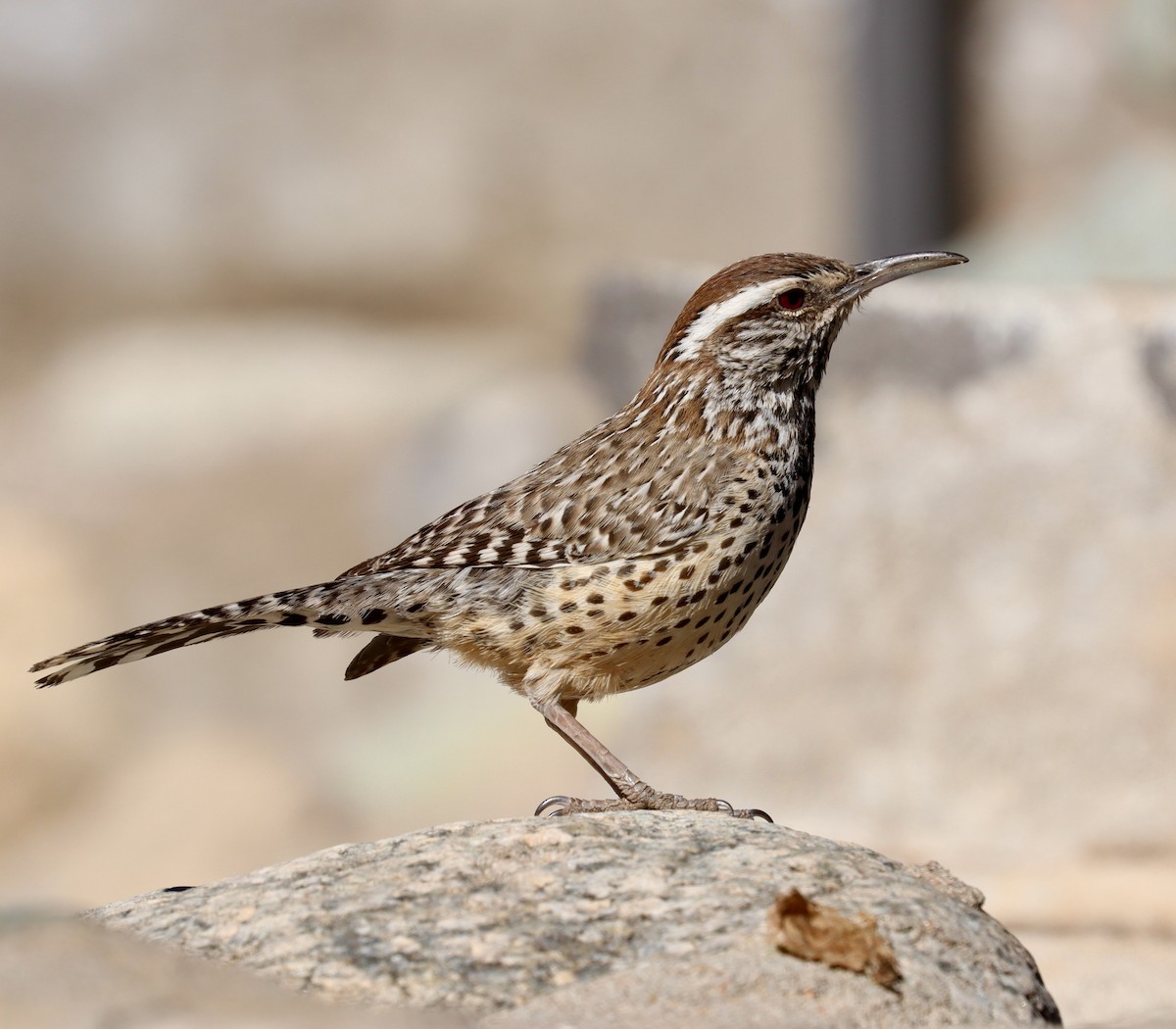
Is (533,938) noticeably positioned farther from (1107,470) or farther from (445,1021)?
(1107,470)

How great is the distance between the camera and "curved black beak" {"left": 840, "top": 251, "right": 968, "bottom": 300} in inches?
181

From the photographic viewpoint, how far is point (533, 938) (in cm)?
332

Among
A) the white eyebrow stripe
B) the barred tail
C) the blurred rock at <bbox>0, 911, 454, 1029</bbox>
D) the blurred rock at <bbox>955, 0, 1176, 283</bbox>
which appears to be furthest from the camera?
the blurred rock at <bbox>955, 0, 1176, 283</bbox>

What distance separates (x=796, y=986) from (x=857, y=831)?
196 inches

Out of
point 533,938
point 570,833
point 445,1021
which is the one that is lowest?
point 445,1021

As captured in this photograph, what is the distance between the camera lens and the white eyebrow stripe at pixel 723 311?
452 centimetres

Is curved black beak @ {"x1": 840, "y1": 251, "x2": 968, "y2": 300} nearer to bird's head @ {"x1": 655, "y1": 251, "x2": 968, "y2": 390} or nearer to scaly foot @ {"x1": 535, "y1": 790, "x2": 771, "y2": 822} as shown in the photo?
bird's head @ {"x1": 655, "y1": 251, "x2": 968, "y2": 390}

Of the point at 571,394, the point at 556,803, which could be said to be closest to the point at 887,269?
the point at 556,803

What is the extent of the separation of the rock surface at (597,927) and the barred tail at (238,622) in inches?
23.6

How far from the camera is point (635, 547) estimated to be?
14.1 ft

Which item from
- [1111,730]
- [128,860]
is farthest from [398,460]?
[1111,730]

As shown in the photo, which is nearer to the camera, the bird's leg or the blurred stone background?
the bird's leg

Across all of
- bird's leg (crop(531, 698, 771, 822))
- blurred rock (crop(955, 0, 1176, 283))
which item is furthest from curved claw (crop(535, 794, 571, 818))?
blurred rock (crop(955, 0, 1176, 283))

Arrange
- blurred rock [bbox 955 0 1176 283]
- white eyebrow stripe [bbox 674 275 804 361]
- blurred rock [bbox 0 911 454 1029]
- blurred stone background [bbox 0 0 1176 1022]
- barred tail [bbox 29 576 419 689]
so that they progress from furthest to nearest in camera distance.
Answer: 1. blurred rock [bbox 955 0 1176 283]
2. blurred stone background [bbox 0 0 1176 1022]
3. white eyebrow stripe [bbox 674 275 804 361]
4. barred tail [bbox 29 576 419 689]
5. blurred rock [bbox 0 911 454 1029]
